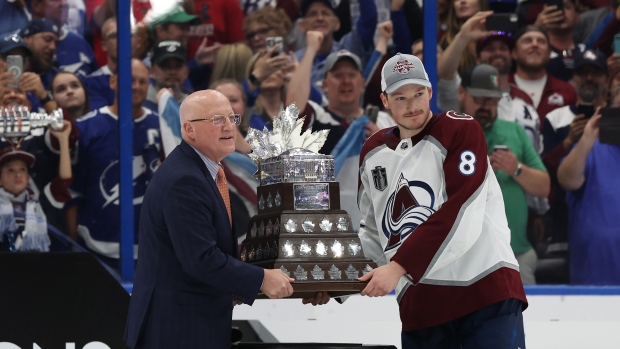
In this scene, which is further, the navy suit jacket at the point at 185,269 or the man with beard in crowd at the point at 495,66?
the man with beard in crowd at the point at 495,66

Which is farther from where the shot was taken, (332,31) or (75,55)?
(332,31)

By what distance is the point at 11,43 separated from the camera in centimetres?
692

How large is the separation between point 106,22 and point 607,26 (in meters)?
3.03

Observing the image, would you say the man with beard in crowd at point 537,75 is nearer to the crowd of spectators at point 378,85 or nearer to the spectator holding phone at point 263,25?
the crowd of spectators at point 378,85

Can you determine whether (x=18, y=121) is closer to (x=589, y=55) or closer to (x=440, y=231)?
(x=440, y=231)

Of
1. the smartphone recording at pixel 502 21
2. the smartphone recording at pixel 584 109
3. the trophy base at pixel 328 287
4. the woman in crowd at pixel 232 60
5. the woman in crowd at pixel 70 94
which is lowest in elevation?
the trophy base at pixel 328 287

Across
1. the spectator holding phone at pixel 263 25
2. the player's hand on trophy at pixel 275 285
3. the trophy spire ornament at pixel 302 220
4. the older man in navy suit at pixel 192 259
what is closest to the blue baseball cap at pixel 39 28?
the spectator holding phone at pixel 263 25

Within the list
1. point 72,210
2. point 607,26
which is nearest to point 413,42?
point 607,26

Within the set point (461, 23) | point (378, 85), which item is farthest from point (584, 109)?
point (378, 85)

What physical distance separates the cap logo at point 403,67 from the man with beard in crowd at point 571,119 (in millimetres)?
2765

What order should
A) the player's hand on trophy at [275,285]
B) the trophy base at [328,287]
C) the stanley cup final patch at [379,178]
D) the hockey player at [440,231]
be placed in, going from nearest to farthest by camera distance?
the player's hand on trophy at [275,285]
the trophy base at [328,287]
the hockey player at [440,231]
the stanley cup final patch at [379,178]

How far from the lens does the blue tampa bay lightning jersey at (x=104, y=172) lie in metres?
6.97

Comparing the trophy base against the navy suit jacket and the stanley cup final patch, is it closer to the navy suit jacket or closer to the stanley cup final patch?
the navy suit jacket

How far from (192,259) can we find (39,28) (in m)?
3.32
